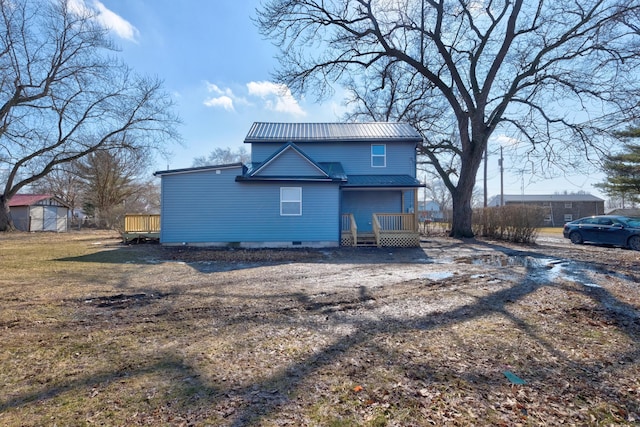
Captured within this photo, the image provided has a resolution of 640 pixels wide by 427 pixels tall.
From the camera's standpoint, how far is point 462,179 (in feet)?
61.8

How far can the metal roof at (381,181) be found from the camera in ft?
50.5

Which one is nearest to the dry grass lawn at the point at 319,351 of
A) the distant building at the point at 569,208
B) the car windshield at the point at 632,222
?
the car windshield at the point at 632,222

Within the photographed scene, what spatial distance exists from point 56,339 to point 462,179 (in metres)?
18.9

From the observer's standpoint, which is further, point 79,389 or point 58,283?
point 58,283

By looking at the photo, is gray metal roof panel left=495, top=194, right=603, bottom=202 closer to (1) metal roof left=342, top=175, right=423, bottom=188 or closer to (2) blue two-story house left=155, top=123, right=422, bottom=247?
(1) metal roof left=342, top=175, right=423, bottom=188

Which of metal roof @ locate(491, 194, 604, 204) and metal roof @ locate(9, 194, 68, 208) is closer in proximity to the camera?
metal roof @ locate(9, 194, 68, 208)

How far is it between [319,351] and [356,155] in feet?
50.0

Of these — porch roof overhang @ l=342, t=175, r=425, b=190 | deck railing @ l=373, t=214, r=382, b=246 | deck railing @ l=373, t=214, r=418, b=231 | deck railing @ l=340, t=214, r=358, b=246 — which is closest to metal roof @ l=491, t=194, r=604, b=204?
porch roof overhang @ l=342, t=175, r=425, b=190

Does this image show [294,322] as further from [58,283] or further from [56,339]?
[58,283]

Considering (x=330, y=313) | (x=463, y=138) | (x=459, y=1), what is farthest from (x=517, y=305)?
(x=459, y=1)

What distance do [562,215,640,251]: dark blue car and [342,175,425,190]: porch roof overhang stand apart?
854 cm

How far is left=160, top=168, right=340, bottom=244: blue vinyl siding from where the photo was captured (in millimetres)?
14234

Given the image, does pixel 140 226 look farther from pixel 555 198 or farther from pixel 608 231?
pixel 555 198

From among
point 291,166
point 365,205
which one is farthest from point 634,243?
point 291,166
